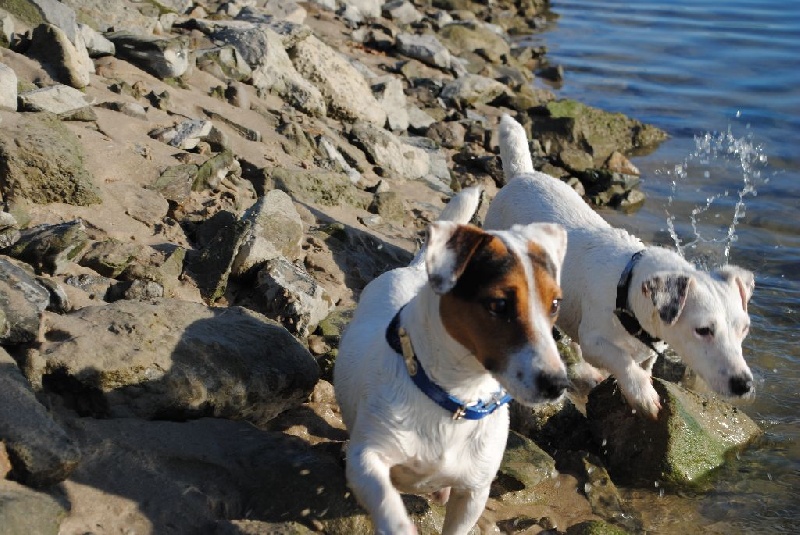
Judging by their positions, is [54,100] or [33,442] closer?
[33,442]

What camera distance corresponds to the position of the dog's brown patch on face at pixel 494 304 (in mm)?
4152

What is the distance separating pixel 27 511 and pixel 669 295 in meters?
4.11

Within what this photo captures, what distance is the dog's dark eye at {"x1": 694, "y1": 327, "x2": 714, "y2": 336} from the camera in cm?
626

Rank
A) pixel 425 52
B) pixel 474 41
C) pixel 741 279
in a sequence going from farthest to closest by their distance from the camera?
1. pixel 474 41
2. pixel 425 52
3. pixel 741 279

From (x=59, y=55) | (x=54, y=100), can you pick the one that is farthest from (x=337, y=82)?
(x=54, y=100)

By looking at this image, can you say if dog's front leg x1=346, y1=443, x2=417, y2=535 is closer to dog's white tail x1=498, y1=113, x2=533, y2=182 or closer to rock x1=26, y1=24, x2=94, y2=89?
dog's white tail x1=498, y1=113, x2=533, y2=182

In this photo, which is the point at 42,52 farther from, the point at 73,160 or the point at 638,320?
the point at 638,320

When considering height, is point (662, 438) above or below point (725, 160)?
above

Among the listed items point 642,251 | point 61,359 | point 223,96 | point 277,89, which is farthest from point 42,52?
point 642,251

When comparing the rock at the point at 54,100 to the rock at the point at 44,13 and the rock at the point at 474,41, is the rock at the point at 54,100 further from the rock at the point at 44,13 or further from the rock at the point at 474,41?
the rock at the point at 474,41

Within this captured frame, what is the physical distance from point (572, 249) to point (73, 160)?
3.89 metres

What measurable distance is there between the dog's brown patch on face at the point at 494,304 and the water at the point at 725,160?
3.00 metres

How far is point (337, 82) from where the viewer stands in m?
12.2

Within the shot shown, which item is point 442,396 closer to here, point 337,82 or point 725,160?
point 337,82
